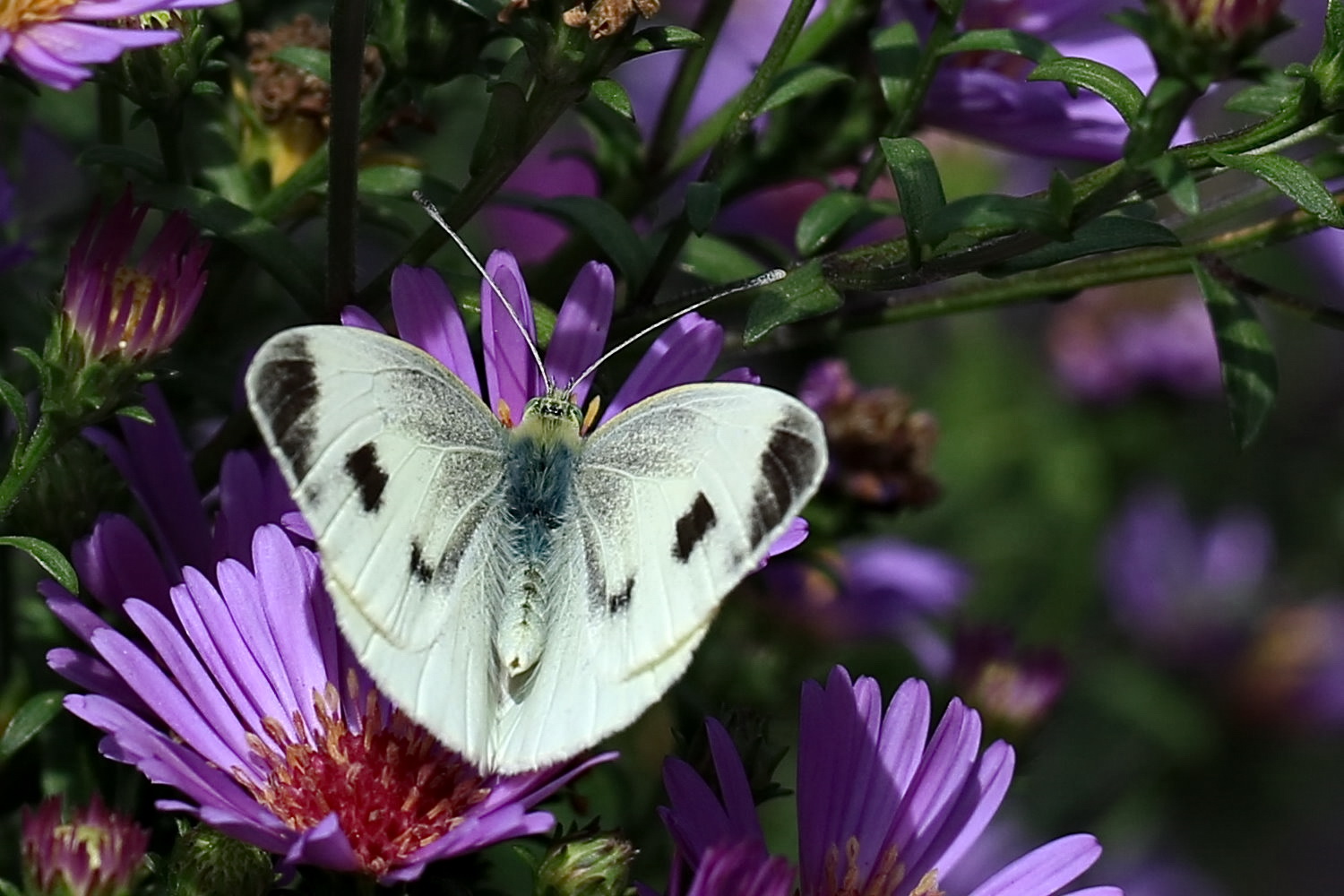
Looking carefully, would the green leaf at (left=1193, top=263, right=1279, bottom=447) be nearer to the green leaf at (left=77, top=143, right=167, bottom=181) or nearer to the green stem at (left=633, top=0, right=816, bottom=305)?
the green stem at (left=633, top=0, right=816, bottom=305)

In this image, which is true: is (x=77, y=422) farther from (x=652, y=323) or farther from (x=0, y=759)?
(x=652, y=323)

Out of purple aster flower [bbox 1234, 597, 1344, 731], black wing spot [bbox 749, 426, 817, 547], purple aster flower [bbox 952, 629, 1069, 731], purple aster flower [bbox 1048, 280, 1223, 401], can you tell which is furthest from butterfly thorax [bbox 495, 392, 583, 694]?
purple aster flower [bbox 1234, 597, 1344, 731]

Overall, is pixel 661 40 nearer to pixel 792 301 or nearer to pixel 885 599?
pixel 792 301

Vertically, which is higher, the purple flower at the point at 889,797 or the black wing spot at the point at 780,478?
the black wing spot at the point at 780,478

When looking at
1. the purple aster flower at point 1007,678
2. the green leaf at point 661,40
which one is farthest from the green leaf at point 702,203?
the purple aster flower at point 1007,678

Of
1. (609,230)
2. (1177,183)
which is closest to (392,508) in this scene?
(609,230)

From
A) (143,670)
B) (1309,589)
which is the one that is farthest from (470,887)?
(1309,589)

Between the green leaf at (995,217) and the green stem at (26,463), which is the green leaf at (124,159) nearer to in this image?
the green stem at (26,463)
